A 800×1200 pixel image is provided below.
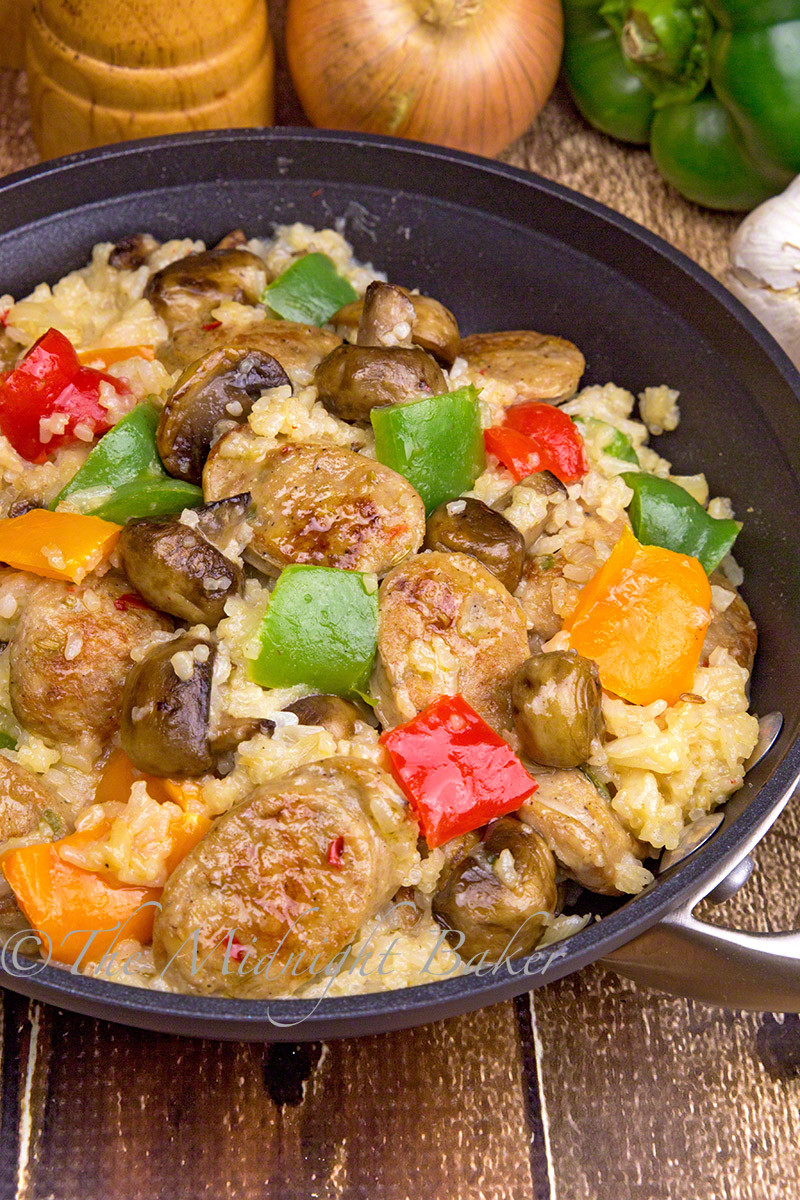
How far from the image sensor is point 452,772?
9.61ft

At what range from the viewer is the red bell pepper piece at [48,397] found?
11.5 feet

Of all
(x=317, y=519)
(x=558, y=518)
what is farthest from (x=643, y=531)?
(x=317, y=519)

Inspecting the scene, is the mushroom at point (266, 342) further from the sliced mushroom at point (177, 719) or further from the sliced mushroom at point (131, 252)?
the sliced mushroom at point (177, 719)

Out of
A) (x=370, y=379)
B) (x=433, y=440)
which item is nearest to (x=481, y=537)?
(x=433, y=440)

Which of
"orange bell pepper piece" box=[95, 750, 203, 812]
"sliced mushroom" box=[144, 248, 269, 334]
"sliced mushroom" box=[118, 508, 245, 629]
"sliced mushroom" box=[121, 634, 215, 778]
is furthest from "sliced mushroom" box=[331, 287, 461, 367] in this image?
"orange bell pepper piece" box=[95, 750, 203, 812]

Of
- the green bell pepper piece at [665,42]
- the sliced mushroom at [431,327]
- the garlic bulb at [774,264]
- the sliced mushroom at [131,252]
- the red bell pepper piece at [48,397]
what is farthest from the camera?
the green bell pepper piece at [665,42]

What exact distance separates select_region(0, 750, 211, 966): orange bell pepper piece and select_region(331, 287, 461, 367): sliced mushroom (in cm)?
181

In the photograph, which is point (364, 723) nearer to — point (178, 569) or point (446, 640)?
point (446, 640)

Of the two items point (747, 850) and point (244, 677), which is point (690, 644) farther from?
point (244, 677)

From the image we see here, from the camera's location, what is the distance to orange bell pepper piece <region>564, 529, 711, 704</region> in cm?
325

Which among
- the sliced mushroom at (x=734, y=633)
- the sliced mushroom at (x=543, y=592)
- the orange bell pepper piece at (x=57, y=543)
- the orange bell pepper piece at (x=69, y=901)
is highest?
the sliced mushroom at (x=734, y=633)

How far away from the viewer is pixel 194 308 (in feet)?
12.9

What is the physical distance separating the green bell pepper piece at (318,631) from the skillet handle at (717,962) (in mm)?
1084

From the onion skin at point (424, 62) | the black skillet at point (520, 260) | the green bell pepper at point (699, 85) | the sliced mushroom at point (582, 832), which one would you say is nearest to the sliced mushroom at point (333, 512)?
the sliced mushroom at point (582, 832)
